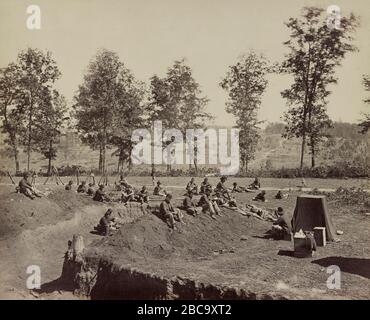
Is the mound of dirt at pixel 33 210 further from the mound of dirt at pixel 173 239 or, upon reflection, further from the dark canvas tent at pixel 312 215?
the dark canvas tent at pixel 312 215

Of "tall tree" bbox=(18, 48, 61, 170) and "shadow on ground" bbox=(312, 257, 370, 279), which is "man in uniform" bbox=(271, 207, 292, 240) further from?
"tall tree" bbox=(18, 48, 61, 170)

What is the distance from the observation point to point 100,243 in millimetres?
15672

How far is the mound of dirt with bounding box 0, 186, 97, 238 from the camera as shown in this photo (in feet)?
58.7

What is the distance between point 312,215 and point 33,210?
11.4 m

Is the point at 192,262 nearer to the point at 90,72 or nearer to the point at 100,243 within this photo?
the point at 100,243

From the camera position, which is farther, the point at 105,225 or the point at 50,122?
the point at 50,122

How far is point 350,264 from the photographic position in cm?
1398

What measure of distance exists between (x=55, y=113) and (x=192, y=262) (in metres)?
25.7

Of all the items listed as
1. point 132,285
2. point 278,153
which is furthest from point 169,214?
point 278,153

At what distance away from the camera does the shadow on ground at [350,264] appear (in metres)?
13.4

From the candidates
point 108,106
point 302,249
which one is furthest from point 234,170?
point 302,249

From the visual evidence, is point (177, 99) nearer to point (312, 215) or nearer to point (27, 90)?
point (27, 90)

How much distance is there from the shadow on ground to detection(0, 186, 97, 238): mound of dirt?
10906 mm

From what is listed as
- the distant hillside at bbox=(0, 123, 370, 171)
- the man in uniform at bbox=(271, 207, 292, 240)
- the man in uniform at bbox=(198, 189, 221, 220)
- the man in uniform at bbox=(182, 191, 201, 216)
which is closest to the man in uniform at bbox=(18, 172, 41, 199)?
the man in uniform at bbox=(182, 191, 201, 216)
